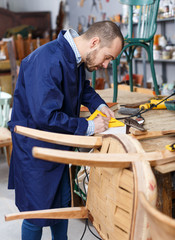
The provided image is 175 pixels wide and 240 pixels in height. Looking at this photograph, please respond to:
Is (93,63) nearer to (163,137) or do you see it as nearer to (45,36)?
(163,137)

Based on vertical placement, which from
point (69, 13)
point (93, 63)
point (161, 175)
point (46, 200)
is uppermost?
point (69, 13)

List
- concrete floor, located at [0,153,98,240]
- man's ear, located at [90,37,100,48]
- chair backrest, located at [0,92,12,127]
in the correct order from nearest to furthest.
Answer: man's ear, located at [90,37,100,48] → concrete floor, located at [0,153,98,240] → chair backrest, located at [0,92,12,127]

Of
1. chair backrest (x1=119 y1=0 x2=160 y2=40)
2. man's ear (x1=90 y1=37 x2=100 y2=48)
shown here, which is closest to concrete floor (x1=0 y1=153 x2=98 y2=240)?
man's ear (x1=90 y1=37 x2=100 y2=48)

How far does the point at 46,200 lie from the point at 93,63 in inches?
24.9

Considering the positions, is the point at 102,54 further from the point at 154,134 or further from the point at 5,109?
the point at 5,109

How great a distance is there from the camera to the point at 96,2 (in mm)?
7520

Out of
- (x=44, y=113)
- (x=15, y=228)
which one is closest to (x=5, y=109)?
(x=15, y=228)

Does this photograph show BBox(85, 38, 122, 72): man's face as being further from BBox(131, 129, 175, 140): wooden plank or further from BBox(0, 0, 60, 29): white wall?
BBox(0, 0, 60, 29): white wall

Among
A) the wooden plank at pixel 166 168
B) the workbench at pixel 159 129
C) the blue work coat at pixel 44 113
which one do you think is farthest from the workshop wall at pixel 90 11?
the wooden plank at pixel 166 168

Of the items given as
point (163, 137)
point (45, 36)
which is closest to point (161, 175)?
point (163, 137)

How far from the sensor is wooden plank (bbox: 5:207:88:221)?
981 mm

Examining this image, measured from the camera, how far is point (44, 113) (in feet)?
4.11

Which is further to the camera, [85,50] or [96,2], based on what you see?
[96,2]

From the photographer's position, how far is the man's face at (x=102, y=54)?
1.38 meters
